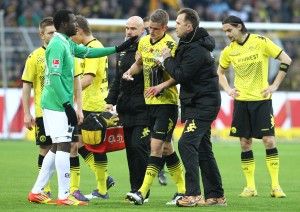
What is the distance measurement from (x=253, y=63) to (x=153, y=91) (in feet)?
9.03

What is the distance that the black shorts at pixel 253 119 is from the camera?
43.8 ft

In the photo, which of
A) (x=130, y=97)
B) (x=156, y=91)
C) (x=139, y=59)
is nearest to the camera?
(x=156, y=91)

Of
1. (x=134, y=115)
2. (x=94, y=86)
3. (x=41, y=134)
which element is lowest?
(x=41, y=134)

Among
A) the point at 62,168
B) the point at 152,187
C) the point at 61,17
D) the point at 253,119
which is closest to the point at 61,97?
the point at 62,168

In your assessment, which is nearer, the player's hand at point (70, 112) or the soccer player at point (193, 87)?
the player's hand at point (70, 112)

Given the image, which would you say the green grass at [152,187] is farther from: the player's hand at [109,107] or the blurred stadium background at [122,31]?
the blurred stadium background at [122,31]

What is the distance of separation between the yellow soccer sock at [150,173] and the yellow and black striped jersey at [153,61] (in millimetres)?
749

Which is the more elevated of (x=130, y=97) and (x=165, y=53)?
(x=165, y=53)

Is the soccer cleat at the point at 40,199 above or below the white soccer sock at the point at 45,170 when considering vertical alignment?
below

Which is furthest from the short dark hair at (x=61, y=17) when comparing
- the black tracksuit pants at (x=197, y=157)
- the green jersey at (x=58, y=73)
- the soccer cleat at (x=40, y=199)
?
the soccer cleat at (x=40, y=199)

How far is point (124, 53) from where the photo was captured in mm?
12086

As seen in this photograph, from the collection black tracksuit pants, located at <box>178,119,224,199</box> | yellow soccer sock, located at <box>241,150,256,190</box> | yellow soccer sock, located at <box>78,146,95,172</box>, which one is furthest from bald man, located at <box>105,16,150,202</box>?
yellow soccer sock, located at <box>241,150,256,190</box>

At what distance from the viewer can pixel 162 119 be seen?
11.4 meters

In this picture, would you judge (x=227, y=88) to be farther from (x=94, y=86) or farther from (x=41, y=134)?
(x=41, y=134)
